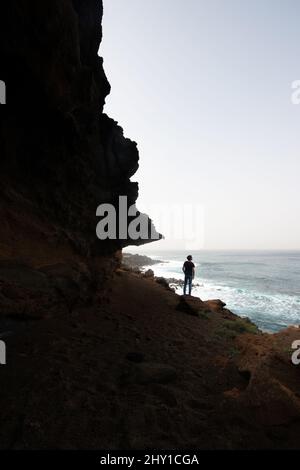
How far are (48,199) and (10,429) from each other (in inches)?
277

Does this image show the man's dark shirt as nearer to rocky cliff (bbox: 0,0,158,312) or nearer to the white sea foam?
rocky cliff (bbox: 0,0,158,312)

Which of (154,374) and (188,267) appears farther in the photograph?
(188,267)

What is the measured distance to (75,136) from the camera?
10062 mm

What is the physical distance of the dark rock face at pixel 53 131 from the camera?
24.4ft

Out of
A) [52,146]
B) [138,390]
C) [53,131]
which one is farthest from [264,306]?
[53,131]

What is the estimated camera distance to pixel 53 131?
9.47 metres

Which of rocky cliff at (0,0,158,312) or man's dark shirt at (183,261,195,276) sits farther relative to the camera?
man's dark shirt at (183,261,195,276)

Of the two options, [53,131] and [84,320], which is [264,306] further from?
[53,131]

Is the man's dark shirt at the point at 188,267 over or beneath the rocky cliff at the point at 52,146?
beneath

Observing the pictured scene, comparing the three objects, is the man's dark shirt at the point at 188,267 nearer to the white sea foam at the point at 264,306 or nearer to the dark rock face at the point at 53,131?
the dark rock face at the point at 53,131

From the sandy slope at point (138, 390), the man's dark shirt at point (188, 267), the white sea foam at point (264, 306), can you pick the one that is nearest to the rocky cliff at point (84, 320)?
the sandy slope at point (138, 390)

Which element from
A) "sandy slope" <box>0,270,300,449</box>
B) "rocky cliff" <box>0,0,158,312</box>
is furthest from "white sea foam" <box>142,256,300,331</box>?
"rocky cliff" <box>0,0,158,312</box>

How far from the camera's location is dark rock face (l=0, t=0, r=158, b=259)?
7424 mm
